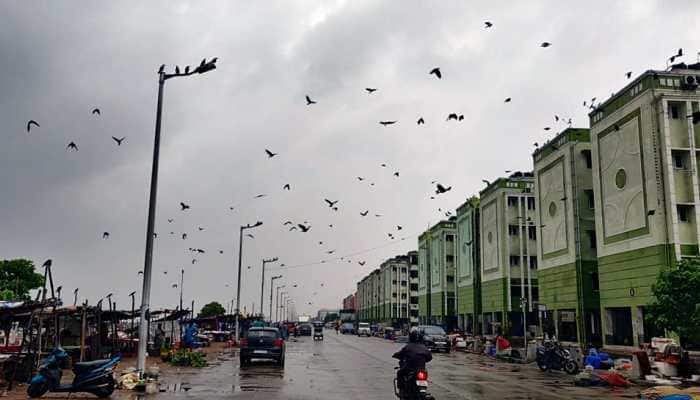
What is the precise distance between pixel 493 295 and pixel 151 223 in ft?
153

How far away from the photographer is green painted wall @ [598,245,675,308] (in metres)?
31.4

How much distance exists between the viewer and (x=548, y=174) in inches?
1804

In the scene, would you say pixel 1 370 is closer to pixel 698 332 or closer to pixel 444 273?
pixel 698 332

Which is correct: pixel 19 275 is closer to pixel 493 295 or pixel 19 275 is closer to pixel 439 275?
pixel 493 295

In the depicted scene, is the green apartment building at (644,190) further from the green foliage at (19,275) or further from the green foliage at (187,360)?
the green foliage at (19,275)

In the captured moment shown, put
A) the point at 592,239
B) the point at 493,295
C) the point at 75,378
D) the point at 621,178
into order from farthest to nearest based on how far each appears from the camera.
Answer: the point at 493,295 → the point at 592,239 → the point at 621,178 → the point at 75,378

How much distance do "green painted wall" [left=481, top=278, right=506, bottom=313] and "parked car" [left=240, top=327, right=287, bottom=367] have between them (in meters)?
34.1

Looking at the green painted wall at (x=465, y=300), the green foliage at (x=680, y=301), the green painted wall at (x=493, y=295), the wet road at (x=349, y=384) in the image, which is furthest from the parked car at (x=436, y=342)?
the green foliage at (x=680, y=301)

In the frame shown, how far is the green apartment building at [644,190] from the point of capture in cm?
3122

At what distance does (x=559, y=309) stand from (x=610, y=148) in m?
12.8

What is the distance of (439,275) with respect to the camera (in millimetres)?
84312

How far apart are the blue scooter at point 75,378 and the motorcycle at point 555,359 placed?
19269 mm

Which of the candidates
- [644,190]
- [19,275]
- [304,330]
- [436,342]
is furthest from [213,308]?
[644,190]

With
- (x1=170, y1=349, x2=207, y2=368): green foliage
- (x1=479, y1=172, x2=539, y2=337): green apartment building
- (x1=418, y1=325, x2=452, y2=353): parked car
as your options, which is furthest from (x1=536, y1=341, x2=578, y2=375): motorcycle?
(x1=479, y1=172, x2=539, y2=337): green apartment building
